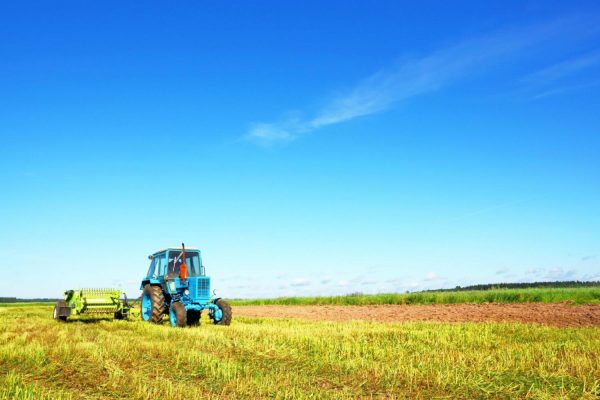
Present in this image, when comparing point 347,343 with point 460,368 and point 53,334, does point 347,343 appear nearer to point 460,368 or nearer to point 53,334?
point 460,368

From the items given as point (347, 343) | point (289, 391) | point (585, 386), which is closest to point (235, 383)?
point (289, 391)

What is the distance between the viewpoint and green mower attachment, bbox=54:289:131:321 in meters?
19.5

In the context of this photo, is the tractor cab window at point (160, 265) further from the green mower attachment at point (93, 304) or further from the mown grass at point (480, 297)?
the mown grass at point (480, 297)

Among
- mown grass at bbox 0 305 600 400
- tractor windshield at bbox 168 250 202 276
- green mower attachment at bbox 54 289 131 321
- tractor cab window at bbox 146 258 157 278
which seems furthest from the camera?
green mower attachment at bbox 54 289 131 321

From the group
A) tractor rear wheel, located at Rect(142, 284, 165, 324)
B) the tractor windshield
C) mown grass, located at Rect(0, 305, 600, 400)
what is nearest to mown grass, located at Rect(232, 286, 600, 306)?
mown grass, located at Rect(0, 305, 600, 400)

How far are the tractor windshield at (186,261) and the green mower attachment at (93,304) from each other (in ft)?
10.1

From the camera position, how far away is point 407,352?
10750mm

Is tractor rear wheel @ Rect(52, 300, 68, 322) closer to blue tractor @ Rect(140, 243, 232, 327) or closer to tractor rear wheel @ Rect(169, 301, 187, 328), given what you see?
blue tractor @ Rect(140, 243, 232, 327)

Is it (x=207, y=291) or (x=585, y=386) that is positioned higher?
(x=207, y=291)

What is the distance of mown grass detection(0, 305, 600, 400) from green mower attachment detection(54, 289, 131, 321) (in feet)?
20.2

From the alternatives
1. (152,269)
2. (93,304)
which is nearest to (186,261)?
(152,269)

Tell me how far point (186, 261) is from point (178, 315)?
2.54 metres

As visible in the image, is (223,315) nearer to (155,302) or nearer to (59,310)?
(155,302)

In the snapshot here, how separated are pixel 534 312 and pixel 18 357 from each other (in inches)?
751
